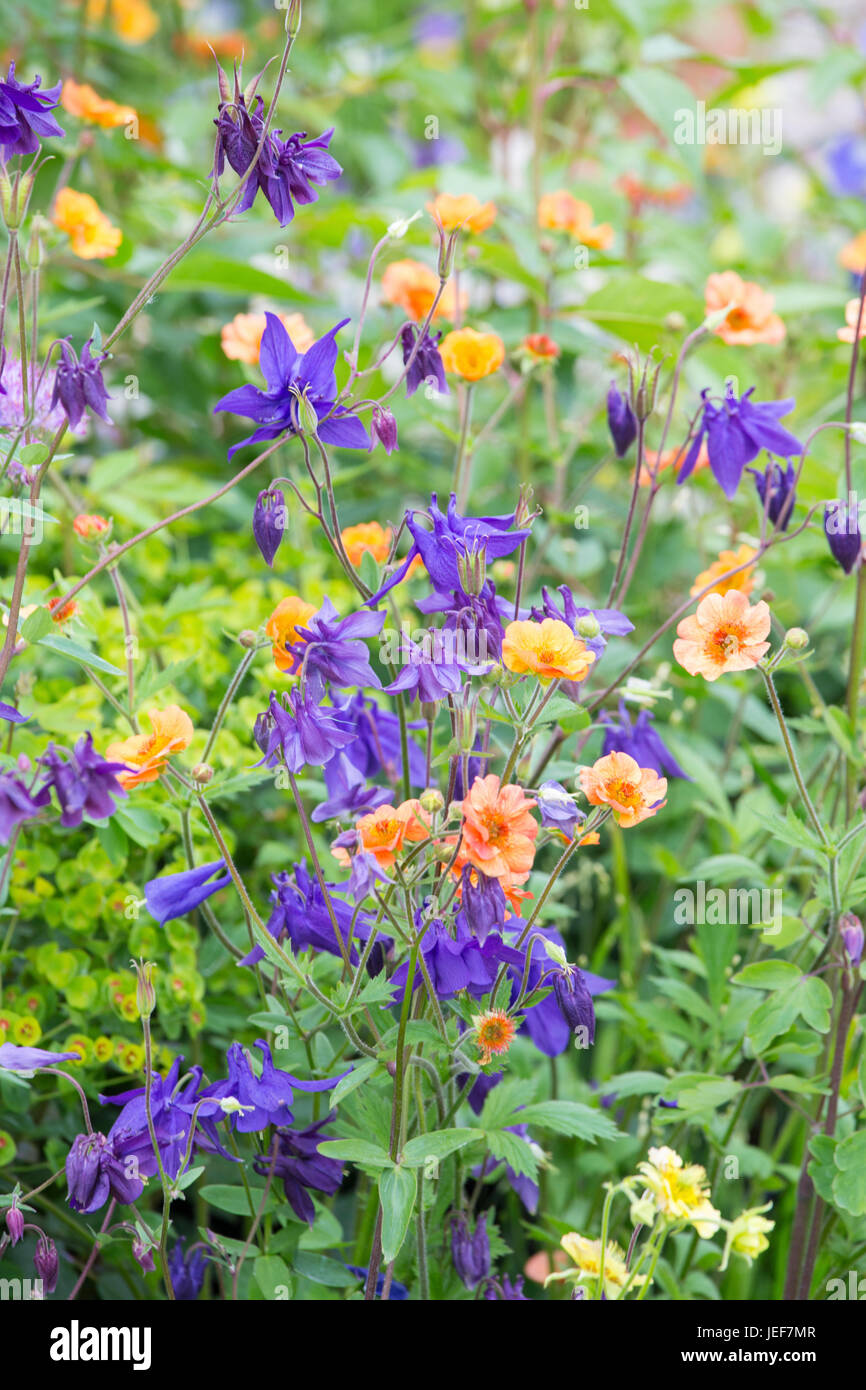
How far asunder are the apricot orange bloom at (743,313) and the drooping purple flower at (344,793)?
54cm

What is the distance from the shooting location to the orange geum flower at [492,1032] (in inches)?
33.6

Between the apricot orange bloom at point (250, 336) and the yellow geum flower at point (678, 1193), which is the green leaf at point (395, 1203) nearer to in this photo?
the yellow geum flower at point (678, 1193)

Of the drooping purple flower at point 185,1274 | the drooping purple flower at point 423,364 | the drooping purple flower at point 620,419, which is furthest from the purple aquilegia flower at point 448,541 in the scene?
the drooping purple flower at point 185,1274

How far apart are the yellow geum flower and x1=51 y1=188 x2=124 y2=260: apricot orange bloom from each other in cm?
94

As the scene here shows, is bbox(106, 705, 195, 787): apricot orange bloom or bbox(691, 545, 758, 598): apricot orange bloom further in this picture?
bbox(691, 545, 758, 598): apricot orange bloom

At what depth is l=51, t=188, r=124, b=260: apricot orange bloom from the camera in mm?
1172

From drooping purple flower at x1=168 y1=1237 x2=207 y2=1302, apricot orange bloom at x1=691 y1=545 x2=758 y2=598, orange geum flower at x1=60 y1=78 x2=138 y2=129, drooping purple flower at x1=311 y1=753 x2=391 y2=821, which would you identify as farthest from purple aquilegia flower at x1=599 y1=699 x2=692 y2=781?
orange geum flower at x1=60 y1=78 x2=138 y2=129

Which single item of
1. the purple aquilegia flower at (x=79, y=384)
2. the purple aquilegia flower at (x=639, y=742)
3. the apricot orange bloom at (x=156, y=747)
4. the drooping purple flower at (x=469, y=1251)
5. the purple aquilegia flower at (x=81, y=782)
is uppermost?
the purple aquilegia flower at (x=79, y=384)

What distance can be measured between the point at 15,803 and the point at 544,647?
0.35 meters

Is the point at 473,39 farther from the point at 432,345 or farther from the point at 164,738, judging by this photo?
the point at 164,738

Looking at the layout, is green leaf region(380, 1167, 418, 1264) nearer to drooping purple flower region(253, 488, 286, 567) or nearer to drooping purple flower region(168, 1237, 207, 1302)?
drooping purple flower region(168, 1237, 207, 1302)

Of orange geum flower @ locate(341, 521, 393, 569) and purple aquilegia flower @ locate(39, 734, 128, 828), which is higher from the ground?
orange geum flower @ locate(341, 521, 393, 569)

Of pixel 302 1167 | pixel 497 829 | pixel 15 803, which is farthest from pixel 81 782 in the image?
pixel 302 1167
